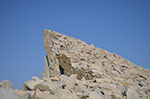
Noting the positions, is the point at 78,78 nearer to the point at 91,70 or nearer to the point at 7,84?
the point at 91,70

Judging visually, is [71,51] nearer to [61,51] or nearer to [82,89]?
[61,51]

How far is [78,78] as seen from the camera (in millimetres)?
11328

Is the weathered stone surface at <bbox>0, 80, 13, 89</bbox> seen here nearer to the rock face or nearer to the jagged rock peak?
the rock face

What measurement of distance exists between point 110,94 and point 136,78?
16.3 feet

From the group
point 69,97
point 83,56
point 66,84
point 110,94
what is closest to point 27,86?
point 66,84

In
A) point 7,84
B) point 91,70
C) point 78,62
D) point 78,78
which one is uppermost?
point 78,62

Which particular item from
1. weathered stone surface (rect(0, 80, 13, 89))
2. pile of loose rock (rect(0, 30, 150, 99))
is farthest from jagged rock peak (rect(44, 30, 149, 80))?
weathered stone surface (rect(0, 80, 13, 89))

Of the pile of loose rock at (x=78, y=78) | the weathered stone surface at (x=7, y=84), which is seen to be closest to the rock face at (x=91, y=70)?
the pile of loose rock at (x=78, y=78)

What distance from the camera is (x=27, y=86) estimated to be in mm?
7012

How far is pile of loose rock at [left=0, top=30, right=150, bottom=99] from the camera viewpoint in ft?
20.3

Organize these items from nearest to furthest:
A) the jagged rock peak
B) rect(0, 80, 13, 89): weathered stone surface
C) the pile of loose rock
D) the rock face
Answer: the pile of loose rock → rect(0, 80, 13, 89): weathered stone surface → the rock face → the jagged rock peak

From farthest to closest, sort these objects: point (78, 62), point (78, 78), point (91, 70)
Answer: point (78, 62) < point (78, 78) < point (91, 70)

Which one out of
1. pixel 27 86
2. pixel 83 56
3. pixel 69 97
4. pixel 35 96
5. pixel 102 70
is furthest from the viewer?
pixel 83 56

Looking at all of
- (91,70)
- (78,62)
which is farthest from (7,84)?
(78,62)
